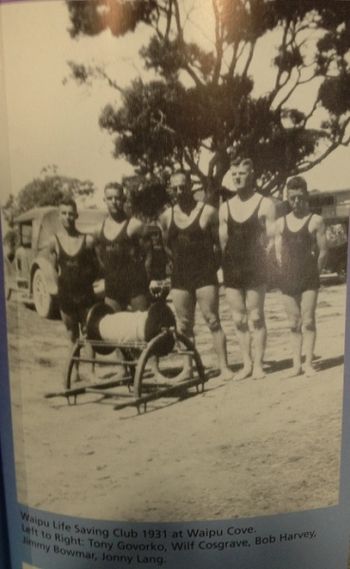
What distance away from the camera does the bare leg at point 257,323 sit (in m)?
0.40

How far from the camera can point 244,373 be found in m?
0.41

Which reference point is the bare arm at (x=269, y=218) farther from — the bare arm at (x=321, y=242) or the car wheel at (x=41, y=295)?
the car wheel at (x=41, y=295)

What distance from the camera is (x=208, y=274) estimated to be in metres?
0.40

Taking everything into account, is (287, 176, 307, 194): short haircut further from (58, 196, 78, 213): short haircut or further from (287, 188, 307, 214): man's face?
(58, 196, 78, 213): short haircut

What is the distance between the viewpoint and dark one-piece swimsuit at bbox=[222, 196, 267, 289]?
1.30ft

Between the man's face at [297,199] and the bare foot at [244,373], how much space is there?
11cm

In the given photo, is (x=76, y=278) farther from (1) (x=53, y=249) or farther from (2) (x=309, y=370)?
(2) (x=309, y=370)

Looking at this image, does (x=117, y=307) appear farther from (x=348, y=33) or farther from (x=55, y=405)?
(x=348, y=33)

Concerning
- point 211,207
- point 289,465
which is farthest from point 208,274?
point 289,465

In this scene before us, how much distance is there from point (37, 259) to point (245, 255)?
0.13 m

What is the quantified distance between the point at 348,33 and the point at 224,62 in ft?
0.26

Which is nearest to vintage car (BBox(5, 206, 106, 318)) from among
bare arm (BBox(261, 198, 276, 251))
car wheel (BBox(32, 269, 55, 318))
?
car wheel (BBox(32, 269, 55, 318))

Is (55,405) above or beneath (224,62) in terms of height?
beneath

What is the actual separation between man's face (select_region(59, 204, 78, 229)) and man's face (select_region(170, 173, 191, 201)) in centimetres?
6
